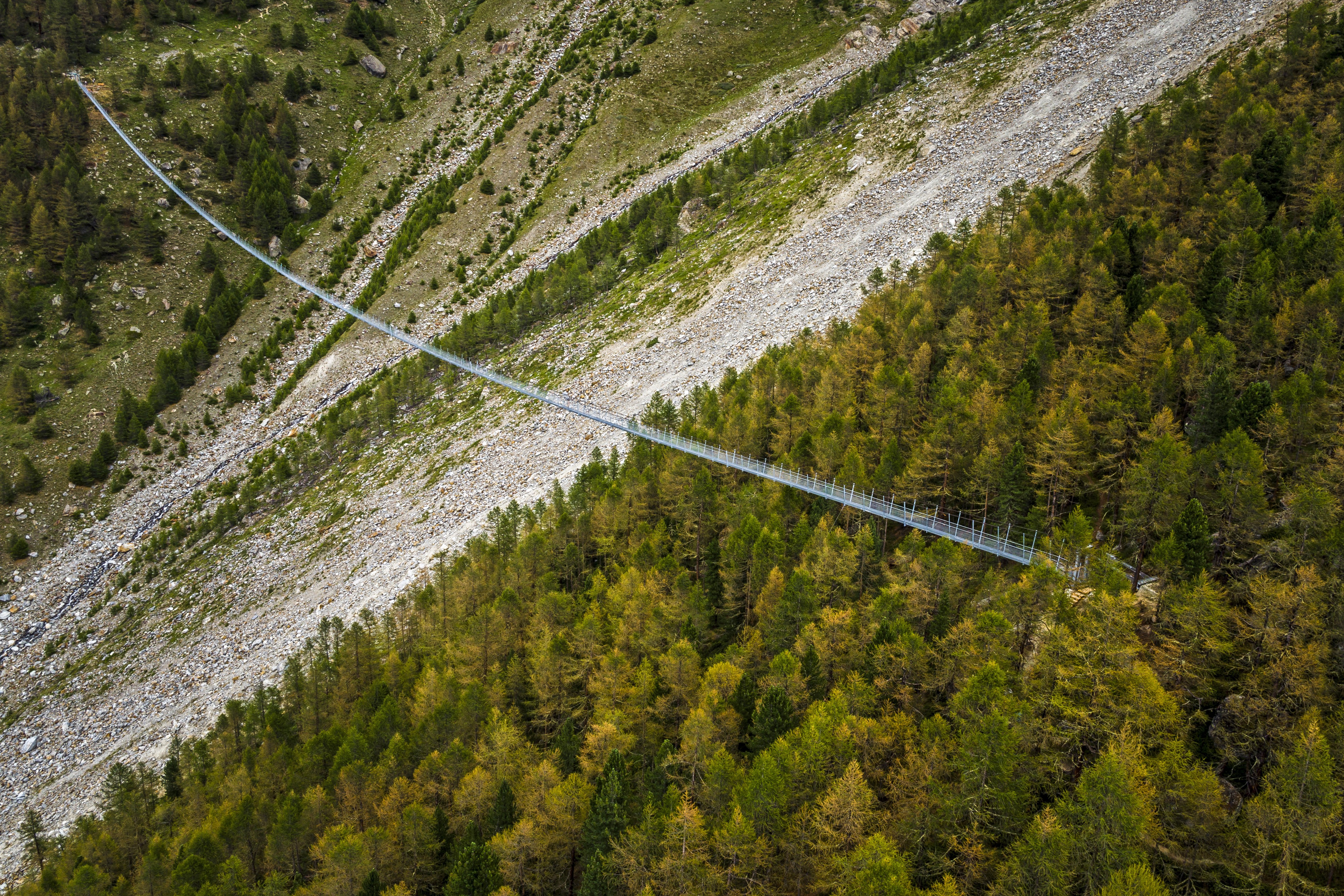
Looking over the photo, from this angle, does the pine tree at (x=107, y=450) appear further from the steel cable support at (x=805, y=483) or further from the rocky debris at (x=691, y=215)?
the rocky debris at (x=691, y=215)

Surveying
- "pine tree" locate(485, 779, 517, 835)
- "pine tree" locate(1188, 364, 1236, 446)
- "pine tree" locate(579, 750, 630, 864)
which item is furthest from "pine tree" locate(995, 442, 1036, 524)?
"pine tree" locate(485, 779, 517, 835)

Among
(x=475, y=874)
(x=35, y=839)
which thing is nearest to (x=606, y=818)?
(x=475, y=874)

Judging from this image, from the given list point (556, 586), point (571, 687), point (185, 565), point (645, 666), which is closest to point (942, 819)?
point (645, 666)

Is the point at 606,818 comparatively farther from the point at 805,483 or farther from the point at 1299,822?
the point at 1299,822

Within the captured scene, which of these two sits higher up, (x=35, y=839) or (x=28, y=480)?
(x=28, y=480)

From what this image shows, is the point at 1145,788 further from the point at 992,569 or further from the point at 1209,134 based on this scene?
the point at 1209,134

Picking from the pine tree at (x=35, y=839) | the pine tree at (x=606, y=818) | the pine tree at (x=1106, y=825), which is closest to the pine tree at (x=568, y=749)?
the pine tree at (x=606, y=818)
